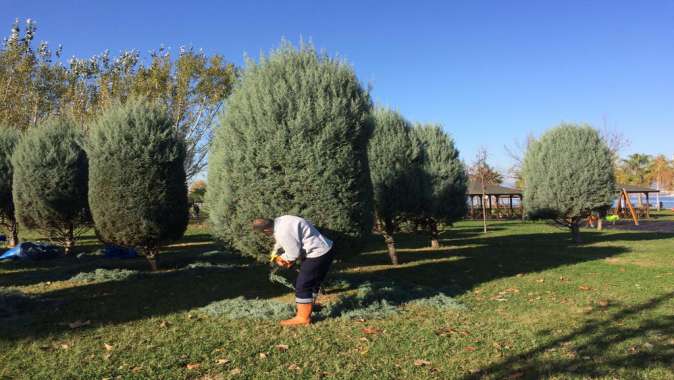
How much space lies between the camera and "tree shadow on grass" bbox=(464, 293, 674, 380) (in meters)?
4.41

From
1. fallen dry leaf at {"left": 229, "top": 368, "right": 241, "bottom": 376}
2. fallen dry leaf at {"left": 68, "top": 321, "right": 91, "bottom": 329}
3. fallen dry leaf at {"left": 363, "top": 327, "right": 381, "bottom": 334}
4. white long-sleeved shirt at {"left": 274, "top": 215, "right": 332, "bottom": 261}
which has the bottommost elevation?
fallen dry leaf at {"left": 229, "top": 368, "right": 241, "bottom": 376}

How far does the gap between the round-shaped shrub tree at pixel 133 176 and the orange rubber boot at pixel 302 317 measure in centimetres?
552

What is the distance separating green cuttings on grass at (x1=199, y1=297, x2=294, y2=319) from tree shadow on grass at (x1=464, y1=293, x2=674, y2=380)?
314 cm

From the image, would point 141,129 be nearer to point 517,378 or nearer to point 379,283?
point 379,283

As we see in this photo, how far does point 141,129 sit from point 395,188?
268 inches

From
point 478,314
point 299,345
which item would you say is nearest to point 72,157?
point 299,345

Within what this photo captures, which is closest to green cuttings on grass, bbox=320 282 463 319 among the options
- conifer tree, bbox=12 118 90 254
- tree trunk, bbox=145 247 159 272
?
tree trunk, bbox=145 247 159 272

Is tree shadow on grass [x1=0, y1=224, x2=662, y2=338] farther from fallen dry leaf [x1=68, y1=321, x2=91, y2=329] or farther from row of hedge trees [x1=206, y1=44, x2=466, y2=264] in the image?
row of hedge trees [x1=206, y1=44, x2=466, y2=264]

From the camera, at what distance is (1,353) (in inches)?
197

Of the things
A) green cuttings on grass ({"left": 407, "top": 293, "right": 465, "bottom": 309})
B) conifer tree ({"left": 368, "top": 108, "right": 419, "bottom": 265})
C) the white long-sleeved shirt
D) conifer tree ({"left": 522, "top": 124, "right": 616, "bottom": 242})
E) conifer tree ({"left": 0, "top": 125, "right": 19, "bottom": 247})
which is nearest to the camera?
the white long-sleeved shirt

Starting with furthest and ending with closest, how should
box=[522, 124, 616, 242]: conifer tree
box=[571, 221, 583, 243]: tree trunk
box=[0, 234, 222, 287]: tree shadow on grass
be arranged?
box=[571, 221, 583, 243]: tree trunk
box=[522, 124, 616, 242]: conifer tree
box=[0, 234, 222, 287]: tree shadow on grass

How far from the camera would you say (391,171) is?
13.2 m

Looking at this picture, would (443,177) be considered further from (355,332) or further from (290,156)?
(355,332)

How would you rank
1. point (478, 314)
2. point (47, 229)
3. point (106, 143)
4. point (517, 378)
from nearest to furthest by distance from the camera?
1. point (517, 378)
2. point (478, 314)
3. point (106, 143)
4. point (47, 229)
